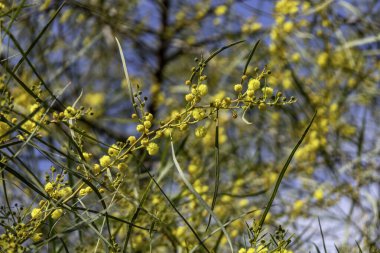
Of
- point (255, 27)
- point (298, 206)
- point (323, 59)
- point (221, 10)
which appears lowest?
point (298, 206)

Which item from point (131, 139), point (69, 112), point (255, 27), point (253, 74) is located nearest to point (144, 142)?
point (131, 139)

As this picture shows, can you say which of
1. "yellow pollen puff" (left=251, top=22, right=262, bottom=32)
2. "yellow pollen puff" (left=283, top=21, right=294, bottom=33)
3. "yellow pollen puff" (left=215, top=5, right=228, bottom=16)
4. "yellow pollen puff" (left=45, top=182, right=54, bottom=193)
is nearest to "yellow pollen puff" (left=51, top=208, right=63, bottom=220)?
"yellow pollen puff" (left=45, top=182, right=54, bottom=193)

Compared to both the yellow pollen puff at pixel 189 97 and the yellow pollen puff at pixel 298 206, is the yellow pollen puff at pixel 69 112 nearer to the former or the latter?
the yellow pollen puff at pixel 189 97

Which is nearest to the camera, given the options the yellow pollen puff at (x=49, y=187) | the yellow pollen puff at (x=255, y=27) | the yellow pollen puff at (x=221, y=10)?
the yellow pollen puff at (x=49, y=187)

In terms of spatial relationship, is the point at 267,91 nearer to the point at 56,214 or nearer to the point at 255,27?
the point at 56,214

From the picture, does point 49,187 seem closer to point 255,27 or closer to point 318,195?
point 318,195

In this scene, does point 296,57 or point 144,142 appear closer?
point 144,142

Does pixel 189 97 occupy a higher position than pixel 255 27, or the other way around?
pixel 255 27

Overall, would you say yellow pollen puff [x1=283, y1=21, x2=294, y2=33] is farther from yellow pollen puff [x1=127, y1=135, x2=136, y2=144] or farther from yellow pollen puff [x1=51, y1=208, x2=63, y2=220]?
yellow pollen puff [x1=51, y1=208, x2=63, y2=220]

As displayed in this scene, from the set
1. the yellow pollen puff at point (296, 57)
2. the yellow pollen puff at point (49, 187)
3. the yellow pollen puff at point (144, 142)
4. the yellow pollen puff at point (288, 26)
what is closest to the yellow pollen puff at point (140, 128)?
the yellow pollen puff at point (144, 142)

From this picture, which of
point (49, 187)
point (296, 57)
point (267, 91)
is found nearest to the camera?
point (49, 187)

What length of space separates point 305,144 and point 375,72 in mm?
630

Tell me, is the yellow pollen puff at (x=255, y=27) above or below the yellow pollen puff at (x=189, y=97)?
above

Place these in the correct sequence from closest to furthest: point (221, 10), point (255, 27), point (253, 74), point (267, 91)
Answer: point (267, 91), point (253, 74), point (255, 27), point (221, 10)
